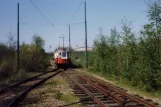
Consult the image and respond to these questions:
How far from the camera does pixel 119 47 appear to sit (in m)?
26.1

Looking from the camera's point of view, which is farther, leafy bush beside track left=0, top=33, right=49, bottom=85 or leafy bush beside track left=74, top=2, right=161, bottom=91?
leafy bush beside track left=0, top=33, right=49, bottom=85

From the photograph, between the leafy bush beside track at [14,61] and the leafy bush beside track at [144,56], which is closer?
the leafy bush beside track at [144,56]

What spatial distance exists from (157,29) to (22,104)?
830 cm

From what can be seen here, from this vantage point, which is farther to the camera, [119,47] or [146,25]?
[119,47]

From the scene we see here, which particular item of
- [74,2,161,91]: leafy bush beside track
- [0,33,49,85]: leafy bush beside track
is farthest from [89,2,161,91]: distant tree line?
[0,33,49,85]: leafy bush beside track

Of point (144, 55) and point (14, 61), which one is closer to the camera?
point (144, 55)

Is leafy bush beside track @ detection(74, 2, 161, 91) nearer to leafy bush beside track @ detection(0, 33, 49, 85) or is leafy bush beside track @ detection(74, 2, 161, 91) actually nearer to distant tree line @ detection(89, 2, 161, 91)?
distant tree line @ detection(89, 2, 161, 91)

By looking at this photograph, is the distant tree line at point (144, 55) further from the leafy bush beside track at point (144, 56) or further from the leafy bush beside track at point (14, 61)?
the leafy bush beside track at point (14, 61)

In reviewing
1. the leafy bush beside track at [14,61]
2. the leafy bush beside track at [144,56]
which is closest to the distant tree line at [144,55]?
the leafy bush beside track at [144,56]

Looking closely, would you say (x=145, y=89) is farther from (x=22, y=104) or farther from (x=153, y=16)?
(x=22, y=104)

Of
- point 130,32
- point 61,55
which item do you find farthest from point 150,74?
point 61,55

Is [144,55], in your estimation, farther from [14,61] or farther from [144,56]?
[14,61]

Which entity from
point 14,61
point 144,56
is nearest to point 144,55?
point 144,56

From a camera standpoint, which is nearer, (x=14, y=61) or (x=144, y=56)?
(x=144, y=56)
